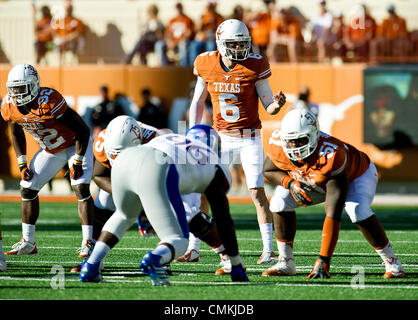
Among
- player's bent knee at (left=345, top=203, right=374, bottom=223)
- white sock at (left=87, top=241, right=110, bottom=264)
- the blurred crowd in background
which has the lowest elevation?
white sock at (left=87, top=241, right=110, bottom=264)

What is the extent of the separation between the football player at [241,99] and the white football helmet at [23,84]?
1533mm

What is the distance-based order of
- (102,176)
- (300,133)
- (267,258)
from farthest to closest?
(267,258)
(102,176)
(300,133)

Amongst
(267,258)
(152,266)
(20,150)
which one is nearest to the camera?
(152,266)

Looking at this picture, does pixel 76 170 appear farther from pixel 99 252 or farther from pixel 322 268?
pixel 322 268

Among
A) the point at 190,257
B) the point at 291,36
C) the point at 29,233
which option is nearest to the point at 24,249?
the point at 29,233

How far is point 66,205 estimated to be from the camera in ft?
41.3

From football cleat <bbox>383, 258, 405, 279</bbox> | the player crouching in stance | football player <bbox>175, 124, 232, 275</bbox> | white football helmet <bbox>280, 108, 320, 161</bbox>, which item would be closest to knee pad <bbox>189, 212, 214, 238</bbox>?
football player <bbox>175, 124, 232, 275</bbox>

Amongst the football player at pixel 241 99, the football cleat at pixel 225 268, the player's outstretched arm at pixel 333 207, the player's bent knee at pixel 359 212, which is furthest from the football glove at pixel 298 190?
the football player at pixel 241 99

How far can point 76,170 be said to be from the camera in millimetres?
7555

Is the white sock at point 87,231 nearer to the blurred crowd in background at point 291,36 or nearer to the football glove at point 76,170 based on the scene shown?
the football glove at point 76,170

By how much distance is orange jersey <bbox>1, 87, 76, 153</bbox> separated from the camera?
24.4ft

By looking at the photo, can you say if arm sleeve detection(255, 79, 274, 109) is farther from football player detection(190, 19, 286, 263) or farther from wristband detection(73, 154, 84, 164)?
wristband detection(73, 154, 84, 164)

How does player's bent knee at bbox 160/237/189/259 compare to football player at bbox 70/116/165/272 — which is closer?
player's bent knee at bbox 160/237/189/259

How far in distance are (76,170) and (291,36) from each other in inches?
344
